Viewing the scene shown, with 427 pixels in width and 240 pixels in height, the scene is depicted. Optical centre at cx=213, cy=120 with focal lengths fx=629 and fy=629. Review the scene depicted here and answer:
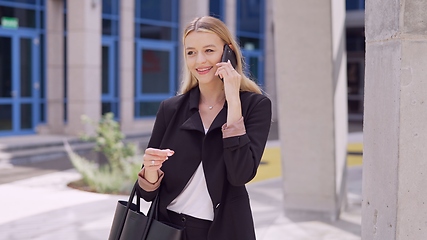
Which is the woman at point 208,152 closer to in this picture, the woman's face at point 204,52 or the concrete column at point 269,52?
the woman's face at point 204,52

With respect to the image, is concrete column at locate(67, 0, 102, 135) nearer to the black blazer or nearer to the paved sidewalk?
the paved sidewalk

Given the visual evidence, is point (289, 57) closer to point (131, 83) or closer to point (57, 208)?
point (57, 208)

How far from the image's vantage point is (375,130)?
3.49 m

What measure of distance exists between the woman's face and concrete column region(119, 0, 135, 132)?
55.8 feet

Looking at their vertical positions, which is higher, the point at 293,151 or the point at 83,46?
the point at 83,46

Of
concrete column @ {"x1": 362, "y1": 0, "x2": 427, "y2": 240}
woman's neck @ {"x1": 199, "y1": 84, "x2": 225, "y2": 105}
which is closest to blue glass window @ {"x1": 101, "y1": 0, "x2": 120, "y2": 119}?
concrete column @ {"x1": 362, "y1": 0, "x2": 427, "y2": 240}

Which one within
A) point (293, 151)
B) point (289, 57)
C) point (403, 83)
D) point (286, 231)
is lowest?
point (286, 231)

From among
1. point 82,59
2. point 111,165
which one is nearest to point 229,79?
point 111,165

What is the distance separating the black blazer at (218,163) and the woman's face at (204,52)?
16cm

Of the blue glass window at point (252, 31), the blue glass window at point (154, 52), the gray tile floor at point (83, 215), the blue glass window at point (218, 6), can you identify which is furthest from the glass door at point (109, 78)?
the gray tile floor at point (83, 215)

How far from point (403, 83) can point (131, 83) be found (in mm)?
17220

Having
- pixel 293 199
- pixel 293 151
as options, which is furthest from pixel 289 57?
pixel 293 199

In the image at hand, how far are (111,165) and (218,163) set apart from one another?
8317 mm

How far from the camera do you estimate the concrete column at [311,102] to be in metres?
7.78
